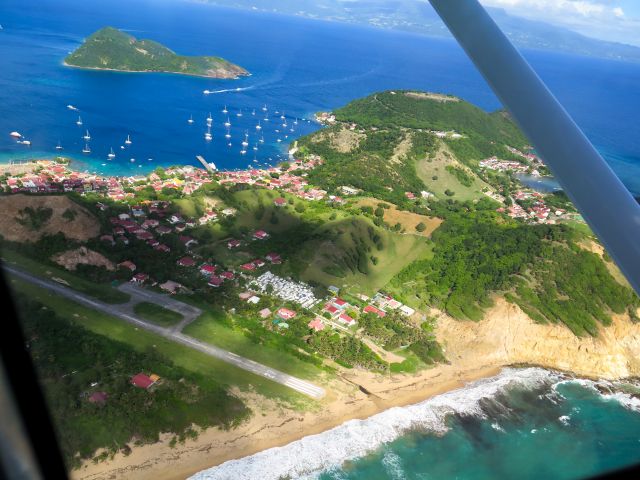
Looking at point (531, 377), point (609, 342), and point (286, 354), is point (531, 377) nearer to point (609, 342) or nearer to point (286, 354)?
point (609, 342)

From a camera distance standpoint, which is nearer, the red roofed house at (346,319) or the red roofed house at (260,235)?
the red roofed house at (346,319)

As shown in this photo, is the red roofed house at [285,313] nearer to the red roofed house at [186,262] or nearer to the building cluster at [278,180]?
the red roofed house at [186,262]

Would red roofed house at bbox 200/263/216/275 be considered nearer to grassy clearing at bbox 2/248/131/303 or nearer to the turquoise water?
grassy clearing at bbox 2/248/131/303

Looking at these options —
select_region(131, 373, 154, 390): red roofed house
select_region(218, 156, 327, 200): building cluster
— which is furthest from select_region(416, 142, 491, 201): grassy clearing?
select_region(131, 373, 154, 390): red roofed house

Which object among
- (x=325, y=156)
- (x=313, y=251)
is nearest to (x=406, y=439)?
(x=313, y=251)

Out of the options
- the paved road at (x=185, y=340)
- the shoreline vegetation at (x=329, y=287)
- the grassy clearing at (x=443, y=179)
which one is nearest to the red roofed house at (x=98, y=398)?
the shoreline vegetation at (x=329, y=287)

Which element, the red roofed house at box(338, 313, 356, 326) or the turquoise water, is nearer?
the turquoise water
